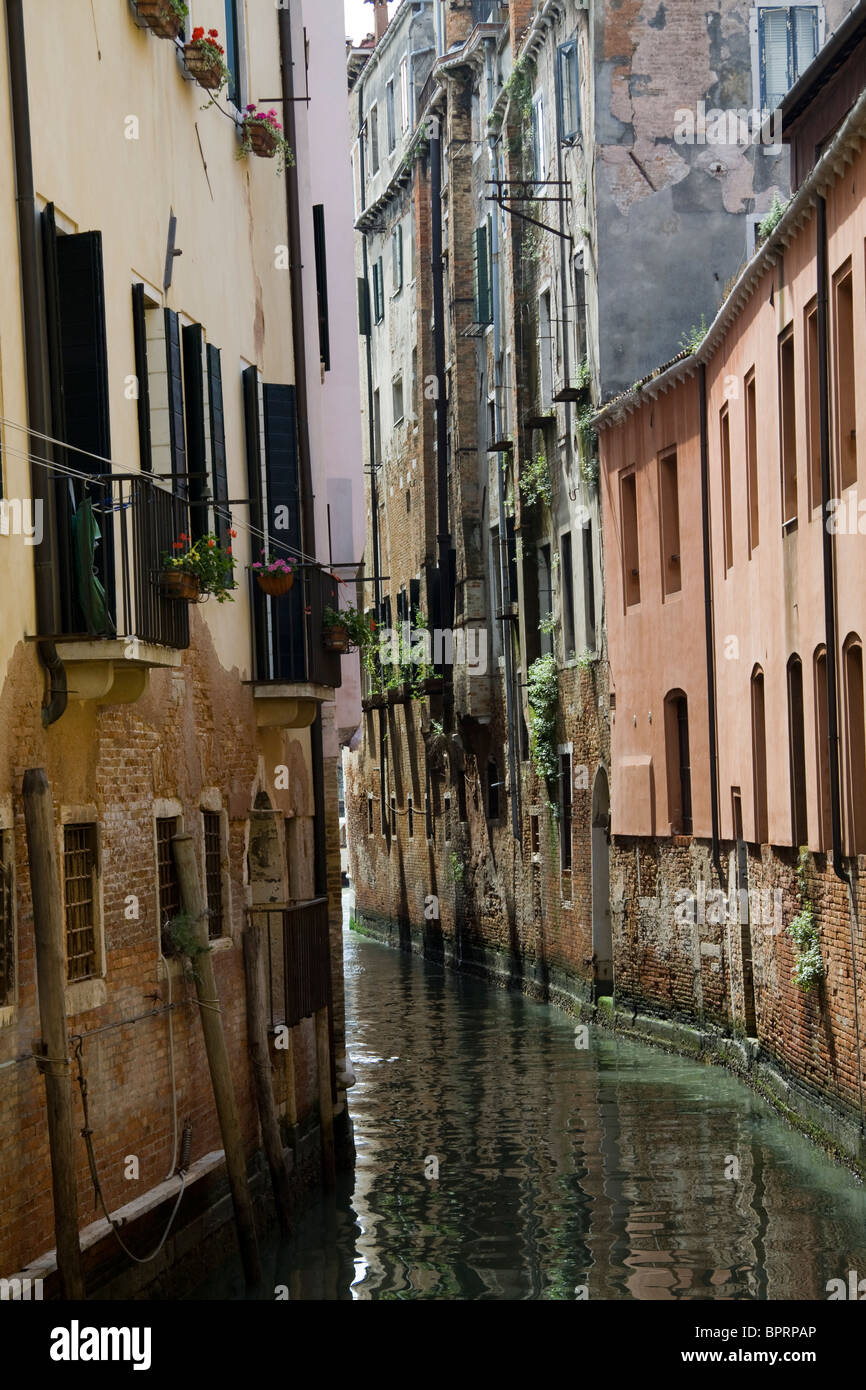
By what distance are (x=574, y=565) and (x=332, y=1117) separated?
42.7 feet

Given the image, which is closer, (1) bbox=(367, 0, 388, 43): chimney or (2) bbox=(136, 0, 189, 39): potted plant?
(2) bbox=(136, 0, 189, 39): potted plant

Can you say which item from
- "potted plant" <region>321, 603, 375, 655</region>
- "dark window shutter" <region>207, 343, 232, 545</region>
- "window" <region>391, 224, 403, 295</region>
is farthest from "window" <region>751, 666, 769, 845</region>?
"window" <region>391, 224, 403, 295</region>

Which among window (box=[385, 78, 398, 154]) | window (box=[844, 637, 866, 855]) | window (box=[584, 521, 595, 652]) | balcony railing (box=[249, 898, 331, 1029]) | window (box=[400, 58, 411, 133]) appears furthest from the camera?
window (box=[385, 78, 398, 154])

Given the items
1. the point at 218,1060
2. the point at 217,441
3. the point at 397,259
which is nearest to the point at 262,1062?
the point at 218,1060

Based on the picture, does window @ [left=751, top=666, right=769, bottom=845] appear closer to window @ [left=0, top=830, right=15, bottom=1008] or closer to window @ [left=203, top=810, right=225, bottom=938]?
window @ [left=203, top=810, right=225, bottom=938]

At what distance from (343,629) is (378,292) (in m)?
28.2

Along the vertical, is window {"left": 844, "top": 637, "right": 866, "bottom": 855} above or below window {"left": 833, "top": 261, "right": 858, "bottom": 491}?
below

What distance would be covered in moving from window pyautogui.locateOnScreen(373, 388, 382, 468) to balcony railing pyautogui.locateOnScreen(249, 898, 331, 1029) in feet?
93.4

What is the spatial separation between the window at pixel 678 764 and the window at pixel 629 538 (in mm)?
2023

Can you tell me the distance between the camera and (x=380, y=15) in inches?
1799

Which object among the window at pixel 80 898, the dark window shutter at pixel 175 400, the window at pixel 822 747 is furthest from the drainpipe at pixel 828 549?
the window at pixel 80 898

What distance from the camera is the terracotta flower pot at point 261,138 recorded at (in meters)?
14.3

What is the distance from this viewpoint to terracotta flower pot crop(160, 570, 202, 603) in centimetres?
1048
